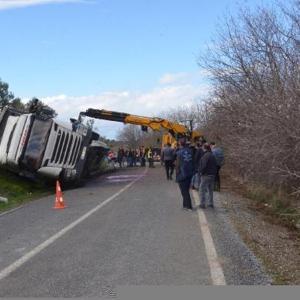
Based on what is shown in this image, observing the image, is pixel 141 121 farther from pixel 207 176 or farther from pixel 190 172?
pixel 190 172

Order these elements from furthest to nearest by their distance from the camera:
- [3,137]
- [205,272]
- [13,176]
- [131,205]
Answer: [13,176] → [3,137] → [131,205] → [205,272]

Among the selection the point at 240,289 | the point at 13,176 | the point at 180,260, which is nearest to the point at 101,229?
the point at 180,260

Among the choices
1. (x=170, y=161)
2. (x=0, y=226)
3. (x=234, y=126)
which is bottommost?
(x=0, y=226)

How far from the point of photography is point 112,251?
9.16 meters

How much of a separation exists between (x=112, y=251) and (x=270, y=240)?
3.34m

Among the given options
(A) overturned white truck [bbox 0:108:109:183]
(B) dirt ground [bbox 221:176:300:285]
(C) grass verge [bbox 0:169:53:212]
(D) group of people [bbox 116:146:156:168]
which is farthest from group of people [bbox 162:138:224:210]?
(D) group of people [bbox 116:146:156:168]

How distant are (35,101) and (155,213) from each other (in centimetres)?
996

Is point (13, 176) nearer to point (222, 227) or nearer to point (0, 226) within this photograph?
point (0, 226)

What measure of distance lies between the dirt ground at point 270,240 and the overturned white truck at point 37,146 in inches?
281

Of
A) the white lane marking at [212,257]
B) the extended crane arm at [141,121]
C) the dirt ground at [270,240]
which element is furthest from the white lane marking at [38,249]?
the extended crane arm at [141,121]

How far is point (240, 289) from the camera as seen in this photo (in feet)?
21.8

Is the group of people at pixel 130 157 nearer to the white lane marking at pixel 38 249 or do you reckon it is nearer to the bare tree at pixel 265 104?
the bare tree at pixel 265 104

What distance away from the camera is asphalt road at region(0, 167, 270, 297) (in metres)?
7.15

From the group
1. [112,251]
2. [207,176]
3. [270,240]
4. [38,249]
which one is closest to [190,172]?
[207,176]
